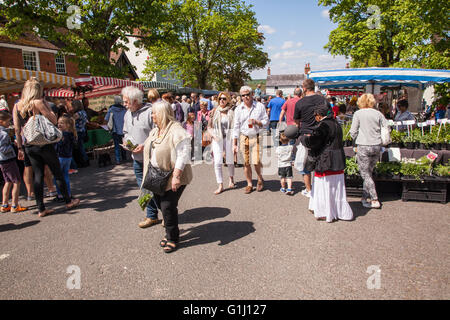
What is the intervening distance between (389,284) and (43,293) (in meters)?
3.47

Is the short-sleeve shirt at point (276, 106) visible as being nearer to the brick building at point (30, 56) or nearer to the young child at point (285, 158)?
the young child at point (285, 158)

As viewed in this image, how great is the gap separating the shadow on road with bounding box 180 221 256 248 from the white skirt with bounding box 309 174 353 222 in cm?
111

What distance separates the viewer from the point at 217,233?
4395mm

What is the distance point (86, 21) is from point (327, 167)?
51.5 feet

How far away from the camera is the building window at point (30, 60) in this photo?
25312 millimetres

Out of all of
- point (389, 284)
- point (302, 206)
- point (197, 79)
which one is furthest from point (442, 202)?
point (197, 79)

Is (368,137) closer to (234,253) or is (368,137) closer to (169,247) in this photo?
(234,253)

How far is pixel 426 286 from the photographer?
2.99 metres

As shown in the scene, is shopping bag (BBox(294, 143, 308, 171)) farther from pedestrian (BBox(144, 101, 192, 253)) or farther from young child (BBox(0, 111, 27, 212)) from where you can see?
young child (BBox(0, 111, 27, 212))

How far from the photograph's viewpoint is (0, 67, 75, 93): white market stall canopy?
841 centimetres

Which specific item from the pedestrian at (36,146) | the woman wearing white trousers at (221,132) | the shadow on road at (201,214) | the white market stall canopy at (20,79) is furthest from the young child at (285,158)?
the white market stall canopy at (20,79)

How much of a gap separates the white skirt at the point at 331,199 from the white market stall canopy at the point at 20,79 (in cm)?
861

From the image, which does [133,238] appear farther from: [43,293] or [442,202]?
[442,202]

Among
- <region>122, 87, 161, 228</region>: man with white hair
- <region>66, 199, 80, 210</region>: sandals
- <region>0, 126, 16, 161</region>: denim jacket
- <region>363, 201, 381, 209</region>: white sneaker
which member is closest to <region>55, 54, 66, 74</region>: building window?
<region>0, 126, 16, 161</region>: denim jacket
